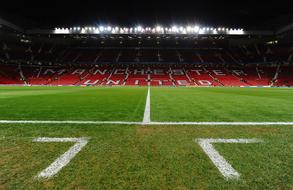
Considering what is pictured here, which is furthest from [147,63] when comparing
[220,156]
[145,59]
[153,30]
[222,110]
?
[220,156]

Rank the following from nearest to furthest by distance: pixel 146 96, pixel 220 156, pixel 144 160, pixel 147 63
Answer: pixel 144 160, pixel 220 156, pixel 146 96, pixel 147 63

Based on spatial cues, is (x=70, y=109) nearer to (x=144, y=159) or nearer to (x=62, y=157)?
(x=62, y=157)

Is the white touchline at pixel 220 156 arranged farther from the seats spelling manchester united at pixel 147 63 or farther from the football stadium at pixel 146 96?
the seats spelling manchester united at pixel 147 63

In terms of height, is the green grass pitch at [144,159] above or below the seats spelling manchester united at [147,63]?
below

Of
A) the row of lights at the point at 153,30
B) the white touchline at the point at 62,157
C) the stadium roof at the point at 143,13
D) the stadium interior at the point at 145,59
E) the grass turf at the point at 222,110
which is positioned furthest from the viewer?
the row of lights at the point at 153,30

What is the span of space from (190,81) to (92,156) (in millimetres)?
42885

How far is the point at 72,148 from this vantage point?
2.97 metres

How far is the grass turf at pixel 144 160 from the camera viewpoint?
194cm

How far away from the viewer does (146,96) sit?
13.8 meters

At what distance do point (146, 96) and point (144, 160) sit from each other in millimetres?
11263

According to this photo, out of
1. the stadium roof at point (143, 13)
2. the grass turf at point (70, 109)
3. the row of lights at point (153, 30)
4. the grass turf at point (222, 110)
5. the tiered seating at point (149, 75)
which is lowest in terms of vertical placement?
the grass turf at point (222, 110)

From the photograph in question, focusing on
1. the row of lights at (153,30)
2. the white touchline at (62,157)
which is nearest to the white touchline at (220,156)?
the white touchline at (62,157)

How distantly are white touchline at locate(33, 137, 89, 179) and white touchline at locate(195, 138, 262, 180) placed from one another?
173 cm

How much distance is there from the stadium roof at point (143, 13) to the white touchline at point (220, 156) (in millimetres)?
41733
